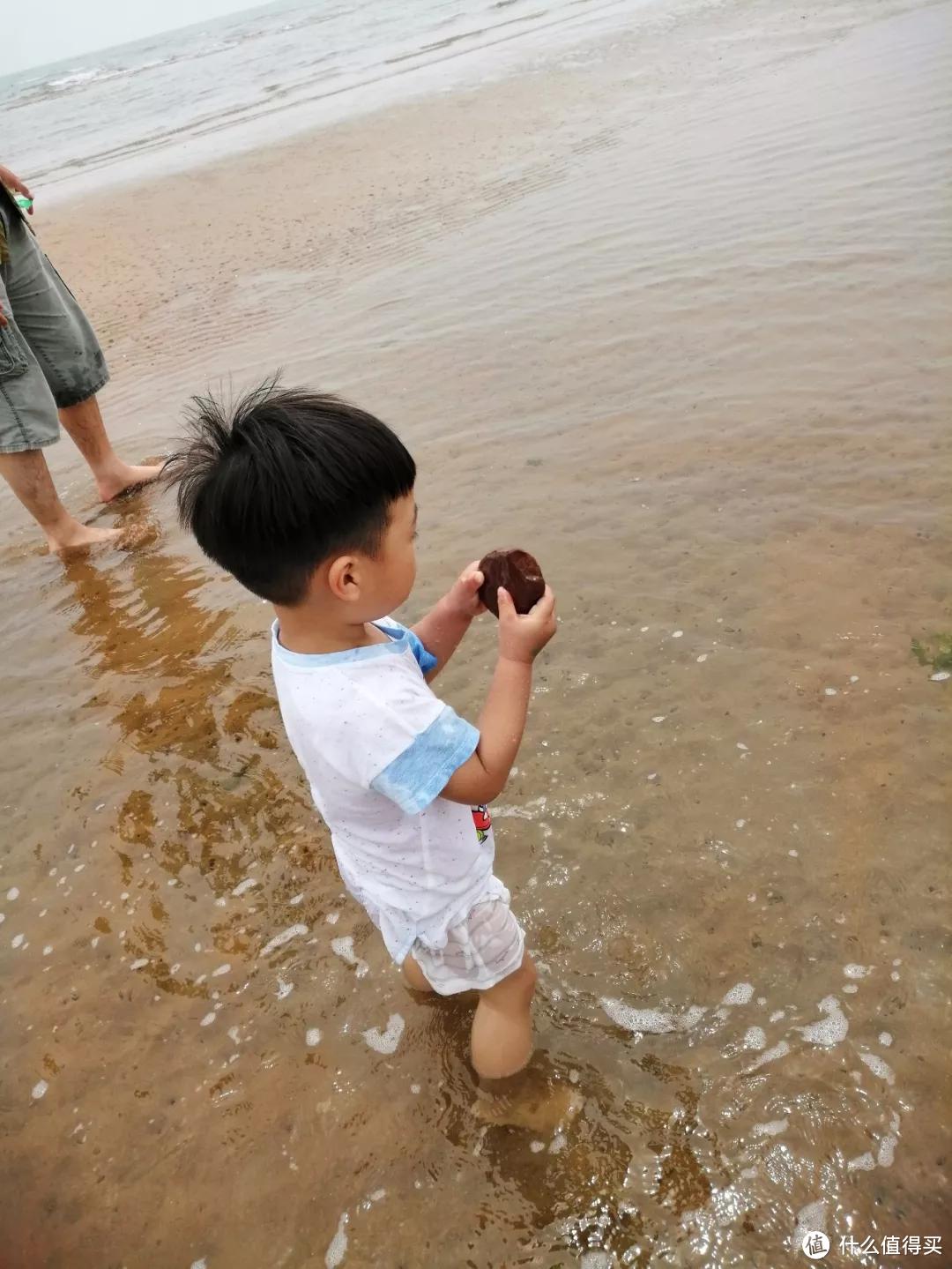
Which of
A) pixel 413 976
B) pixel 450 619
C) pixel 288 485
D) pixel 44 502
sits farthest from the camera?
pixel 44 502

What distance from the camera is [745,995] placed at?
204 cm

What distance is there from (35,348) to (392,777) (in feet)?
12.1

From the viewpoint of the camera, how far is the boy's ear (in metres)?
1.50

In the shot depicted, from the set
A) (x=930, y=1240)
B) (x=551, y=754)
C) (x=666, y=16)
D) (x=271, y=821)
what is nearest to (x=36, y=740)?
(x=271, y=821)

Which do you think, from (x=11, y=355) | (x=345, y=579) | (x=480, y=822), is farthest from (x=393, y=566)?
(x=11, y=355)

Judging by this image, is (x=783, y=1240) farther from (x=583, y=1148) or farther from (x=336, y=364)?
A: (x=336, y=364)

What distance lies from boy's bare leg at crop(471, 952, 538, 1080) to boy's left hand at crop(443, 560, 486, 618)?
73cm

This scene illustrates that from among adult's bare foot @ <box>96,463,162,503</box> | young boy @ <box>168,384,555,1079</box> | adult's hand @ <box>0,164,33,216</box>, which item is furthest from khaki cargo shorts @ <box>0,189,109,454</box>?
young boy @ <box>168,384,555,1079</box>

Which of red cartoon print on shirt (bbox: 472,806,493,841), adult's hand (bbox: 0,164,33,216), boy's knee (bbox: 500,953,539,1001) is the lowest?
boy's knee (bbox: 500,953,539,1001)

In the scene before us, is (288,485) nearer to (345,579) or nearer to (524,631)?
(345,579)

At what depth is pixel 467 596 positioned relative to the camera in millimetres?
1878

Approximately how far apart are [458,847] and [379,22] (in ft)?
108

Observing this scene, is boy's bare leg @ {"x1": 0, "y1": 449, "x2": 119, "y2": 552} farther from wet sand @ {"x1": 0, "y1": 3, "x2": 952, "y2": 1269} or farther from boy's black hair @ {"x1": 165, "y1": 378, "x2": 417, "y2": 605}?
boy's black hair @ {"x1": 165, "y1": 378, "x2": 417, "y2": 605}

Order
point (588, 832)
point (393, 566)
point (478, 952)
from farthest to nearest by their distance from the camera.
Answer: point (588, 832)
point (478, 952)
point (393, 566)
